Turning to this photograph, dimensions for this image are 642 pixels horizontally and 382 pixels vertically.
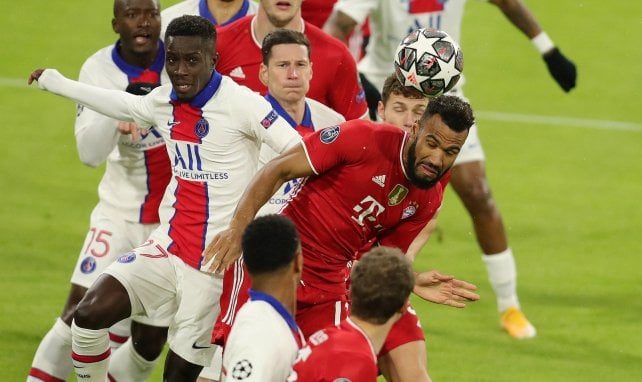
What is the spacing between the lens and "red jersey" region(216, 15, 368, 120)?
7781 mm

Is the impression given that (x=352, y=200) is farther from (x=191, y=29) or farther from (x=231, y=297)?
(x=191, y=29)

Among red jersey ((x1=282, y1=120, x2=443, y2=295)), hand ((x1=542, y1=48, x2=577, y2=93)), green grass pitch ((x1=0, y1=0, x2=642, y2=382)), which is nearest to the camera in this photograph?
red jersey ((x1=282, y1=120, x2=443, y2=295))

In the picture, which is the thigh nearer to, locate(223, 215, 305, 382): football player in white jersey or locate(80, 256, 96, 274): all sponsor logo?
locate(80, 256, 96, 274): all sponsor logo

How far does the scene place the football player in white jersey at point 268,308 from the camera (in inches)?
199

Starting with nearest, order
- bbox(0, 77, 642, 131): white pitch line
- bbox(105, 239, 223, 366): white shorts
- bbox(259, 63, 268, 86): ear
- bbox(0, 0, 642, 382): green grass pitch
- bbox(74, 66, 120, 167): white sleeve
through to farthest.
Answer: bbox(105, 239, 223, 366): white shorts < bbox(259, 63, 268, 86): ear < bbox(74, 66, 120, 167): white sleeve < bbox(0, 0, 642, 382): green grass pitch < bbox(0, 77, 642, 131): white pitch line

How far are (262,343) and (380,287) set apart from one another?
51 centimetres

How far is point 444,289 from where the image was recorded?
6152mm

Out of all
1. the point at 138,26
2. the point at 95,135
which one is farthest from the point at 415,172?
the point at 138,26

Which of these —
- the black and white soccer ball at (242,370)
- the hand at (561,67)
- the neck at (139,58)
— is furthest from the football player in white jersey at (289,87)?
the hand at (561,67)

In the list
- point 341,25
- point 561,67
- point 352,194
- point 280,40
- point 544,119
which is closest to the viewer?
point 352,194

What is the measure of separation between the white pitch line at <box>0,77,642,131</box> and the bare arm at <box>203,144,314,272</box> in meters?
8.40

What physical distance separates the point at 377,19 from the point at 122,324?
3072 millimetres

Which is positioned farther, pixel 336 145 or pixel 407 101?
pixel 407 101

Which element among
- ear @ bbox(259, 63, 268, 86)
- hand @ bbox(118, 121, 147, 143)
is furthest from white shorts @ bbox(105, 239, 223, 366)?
ear @ bbox(259, 63, 268, 86)
